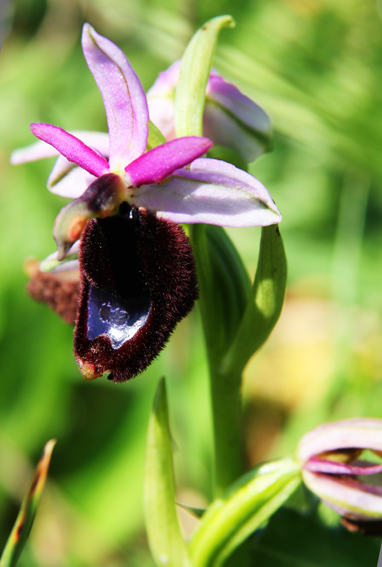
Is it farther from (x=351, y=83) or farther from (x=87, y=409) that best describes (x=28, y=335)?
(x=351, y=83)

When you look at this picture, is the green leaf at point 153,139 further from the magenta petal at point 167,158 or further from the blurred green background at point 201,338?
the blurred green background at point 201,338

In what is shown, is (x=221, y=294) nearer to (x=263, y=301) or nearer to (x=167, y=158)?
(x=263, y=301)

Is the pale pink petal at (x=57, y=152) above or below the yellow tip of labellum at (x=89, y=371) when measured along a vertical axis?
above

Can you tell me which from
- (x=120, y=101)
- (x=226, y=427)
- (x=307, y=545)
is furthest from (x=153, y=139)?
(x=307, y=545)

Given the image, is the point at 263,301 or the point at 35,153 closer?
the point at 263,301

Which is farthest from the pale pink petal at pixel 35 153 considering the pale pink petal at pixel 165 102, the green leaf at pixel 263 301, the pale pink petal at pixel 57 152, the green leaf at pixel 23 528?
the green leaf at pixel 23 528

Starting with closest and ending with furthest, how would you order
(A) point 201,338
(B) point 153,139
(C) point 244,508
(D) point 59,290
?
1. (B) point 153,139
2. (C) point 244,508
3. (D) point 59,290
4. (A) point 201,338

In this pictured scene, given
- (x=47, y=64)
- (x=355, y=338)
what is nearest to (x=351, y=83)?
(x=355, y=338)
